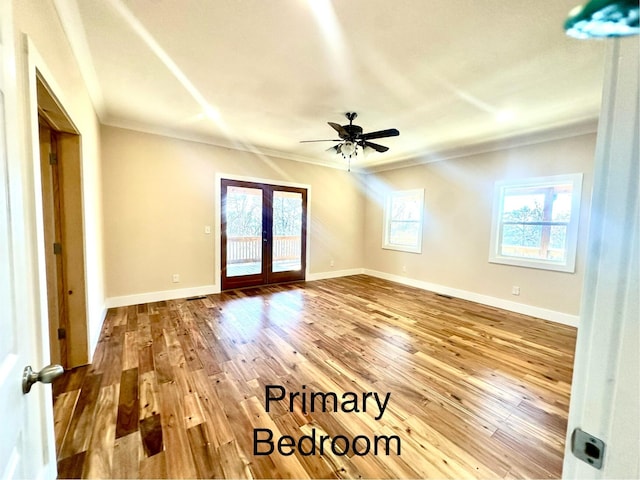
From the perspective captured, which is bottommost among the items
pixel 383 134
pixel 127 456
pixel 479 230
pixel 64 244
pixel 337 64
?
pixel 127 456

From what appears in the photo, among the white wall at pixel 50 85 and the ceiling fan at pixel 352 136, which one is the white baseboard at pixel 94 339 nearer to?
the white wall at pixel 50 85

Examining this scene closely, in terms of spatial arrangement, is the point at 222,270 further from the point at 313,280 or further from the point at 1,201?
the point at 1,201

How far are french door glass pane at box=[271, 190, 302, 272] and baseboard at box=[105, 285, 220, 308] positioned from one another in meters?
1.27

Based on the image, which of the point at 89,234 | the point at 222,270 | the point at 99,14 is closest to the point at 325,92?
the point at 99,14

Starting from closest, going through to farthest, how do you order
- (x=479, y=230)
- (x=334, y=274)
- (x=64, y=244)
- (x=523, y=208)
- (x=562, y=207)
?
1. (x=64, y=244)
2. (x=562, y=207)
3. (x=523, y=208)
4. (x=479, y=230)
5. (x=334, y=274)

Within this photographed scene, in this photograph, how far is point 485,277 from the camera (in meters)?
4.38

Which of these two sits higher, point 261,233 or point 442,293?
point 261,233

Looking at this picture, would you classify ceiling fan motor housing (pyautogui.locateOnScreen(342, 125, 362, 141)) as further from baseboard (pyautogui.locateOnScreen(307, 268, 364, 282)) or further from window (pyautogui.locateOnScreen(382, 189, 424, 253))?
baseboard (pyautogui.locateOnScreen(307, 268, 364, 282))

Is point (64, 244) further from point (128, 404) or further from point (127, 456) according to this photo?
point (127, 456)

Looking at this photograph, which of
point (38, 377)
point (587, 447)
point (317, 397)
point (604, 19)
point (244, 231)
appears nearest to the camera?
point (604, 19)

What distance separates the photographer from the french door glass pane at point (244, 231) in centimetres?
473

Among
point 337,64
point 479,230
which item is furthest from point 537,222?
point 337,64

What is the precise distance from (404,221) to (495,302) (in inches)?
86.8

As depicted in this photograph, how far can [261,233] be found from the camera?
5.08m
